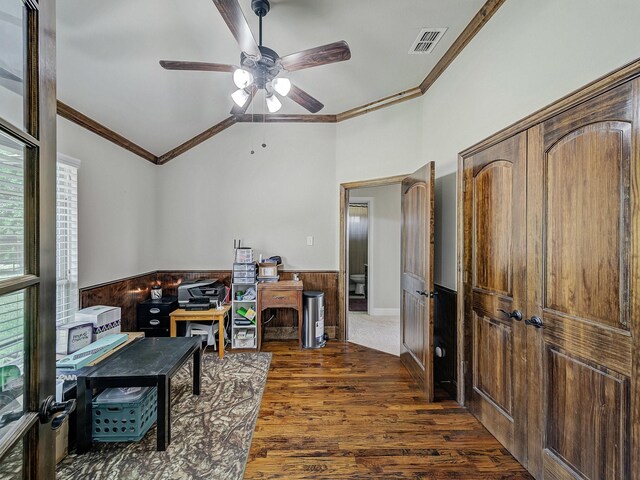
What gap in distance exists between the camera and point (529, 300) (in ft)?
5.75

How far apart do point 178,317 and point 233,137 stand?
7.90 feet

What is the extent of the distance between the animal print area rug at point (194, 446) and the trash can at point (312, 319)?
0.97 metres

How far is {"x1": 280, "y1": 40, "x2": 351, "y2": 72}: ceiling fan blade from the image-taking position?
5.90 ft

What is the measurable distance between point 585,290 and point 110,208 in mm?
3833

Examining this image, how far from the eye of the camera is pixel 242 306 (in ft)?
11.8

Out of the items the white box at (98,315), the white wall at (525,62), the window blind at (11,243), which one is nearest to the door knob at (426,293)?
the white wall at (525,62)

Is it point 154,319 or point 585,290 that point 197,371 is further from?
point 585,290

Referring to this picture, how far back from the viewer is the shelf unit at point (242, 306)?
11.6 ft

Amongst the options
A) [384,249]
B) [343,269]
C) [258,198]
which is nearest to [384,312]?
[384,249]

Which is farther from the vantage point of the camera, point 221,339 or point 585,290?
point 221,339

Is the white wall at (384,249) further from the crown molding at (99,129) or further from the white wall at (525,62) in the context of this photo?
the crown molding at (99,129)

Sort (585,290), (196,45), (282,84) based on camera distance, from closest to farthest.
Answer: (585,290), (282,84), (196,45)

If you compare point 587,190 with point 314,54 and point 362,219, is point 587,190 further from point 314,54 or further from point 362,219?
point 362,219

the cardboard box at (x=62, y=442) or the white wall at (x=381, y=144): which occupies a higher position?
the white wall at (x=381, y=144)
